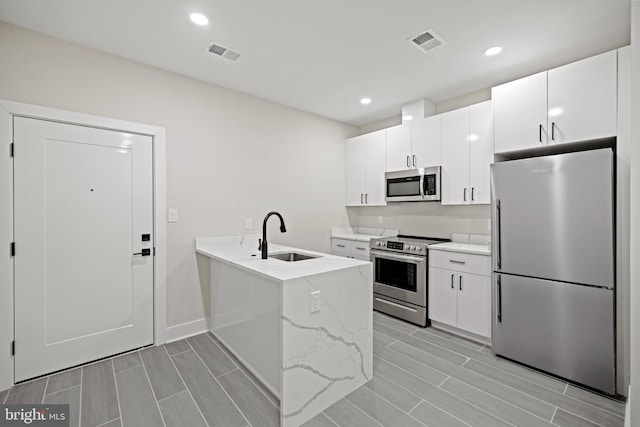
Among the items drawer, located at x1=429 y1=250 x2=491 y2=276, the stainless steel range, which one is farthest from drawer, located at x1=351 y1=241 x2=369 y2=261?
drawer, located at x1=429 y1=250 x2=491 y2=276

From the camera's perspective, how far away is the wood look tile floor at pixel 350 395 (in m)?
1.75

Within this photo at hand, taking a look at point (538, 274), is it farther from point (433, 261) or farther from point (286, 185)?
point (286, 185)

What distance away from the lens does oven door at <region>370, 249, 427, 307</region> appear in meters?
3.15

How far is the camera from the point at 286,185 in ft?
12.2

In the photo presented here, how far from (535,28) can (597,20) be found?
391 mm

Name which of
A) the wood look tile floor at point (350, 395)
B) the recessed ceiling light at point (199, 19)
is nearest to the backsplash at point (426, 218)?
the wood look tile floor at point (350, 395)

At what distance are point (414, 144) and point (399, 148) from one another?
0.73ft

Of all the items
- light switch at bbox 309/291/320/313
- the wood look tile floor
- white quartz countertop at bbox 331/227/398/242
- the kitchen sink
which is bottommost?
the wood look tile floor

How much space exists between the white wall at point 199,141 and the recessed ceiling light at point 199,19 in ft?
3.02

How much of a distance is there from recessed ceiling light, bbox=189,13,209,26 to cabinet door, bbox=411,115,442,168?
8.38 ft

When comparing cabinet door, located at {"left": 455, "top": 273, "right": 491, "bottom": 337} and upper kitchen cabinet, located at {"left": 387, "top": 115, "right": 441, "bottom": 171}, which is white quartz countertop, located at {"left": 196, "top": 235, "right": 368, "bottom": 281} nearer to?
cabinet door, located at {"left": 455, "top": 273, "right": 491, "bottom": 337}

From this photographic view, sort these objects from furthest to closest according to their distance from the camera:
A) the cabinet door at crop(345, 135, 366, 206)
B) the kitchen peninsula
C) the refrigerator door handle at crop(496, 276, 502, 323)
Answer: the cabinet door at crop(345, 135, 366, 206) → the refrigerator door handle at crop(496, 276, 502, 323) → the kitchen peninsula

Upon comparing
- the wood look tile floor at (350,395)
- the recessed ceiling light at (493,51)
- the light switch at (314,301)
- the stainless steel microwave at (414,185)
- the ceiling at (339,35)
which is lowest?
the wood look tile floor at (350,395)

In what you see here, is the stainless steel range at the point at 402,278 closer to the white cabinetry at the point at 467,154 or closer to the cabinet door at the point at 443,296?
the cabinet door at the point at 443,296
